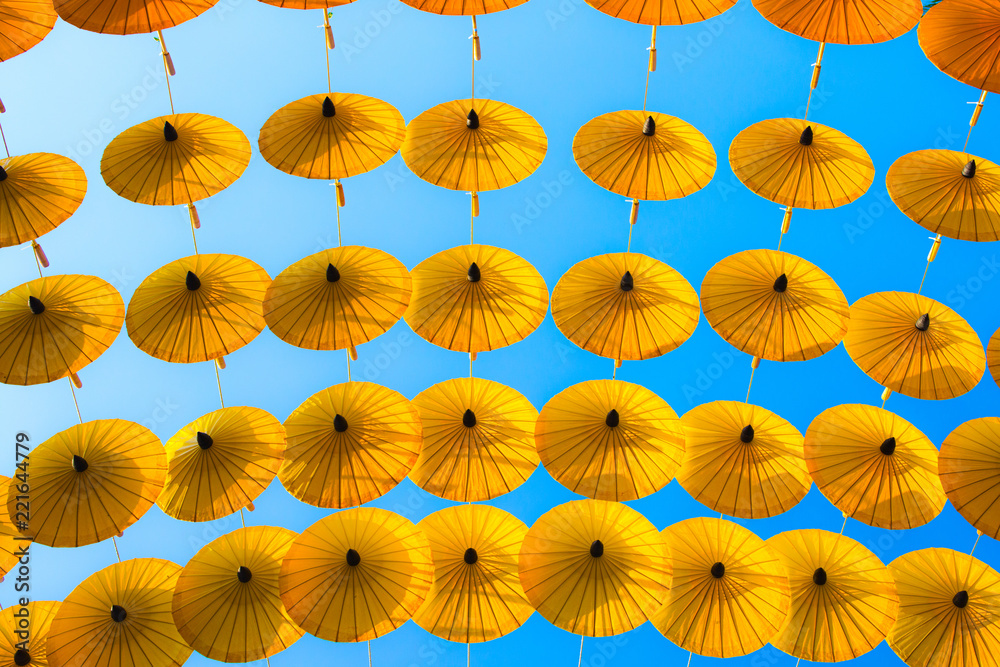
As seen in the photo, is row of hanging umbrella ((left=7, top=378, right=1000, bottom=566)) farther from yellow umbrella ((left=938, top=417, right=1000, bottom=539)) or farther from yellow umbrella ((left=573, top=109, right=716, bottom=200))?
yellow umbrella ((left=573, top=109, right=716, bottom=200))

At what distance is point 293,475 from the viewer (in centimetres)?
569

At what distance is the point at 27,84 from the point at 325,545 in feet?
21.0

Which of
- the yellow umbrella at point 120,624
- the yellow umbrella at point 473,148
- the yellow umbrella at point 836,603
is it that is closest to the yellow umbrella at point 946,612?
the yellow umbrella at point 836,603

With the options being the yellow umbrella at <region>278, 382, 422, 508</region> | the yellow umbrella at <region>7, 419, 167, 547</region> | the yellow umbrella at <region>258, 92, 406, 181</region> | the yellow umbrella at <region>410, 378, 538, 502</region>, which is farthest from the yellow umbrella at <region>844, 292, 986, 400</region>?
the yellow umbrella at <region>7, 419, 167, 547</region>

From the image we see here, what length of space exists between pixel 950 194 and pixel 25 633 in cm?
615

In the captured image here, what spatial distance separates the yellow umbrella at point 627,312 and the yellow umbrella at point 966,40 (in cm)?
184

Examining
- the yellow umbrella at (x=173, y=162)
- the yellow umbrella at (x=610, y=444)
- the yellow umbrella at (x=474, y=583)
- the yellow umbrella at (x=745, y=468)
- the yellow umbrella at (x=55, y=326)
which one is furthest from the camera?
the yellow umbrella at (x=474, y=583)

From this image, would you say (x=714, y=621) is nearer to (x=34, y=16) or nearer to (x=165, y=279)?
(x=165, y=279)

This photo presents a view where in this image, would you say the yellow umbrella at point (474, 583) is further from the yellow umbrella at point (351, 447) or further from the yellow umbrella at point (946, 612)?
the yellow umbrella at point (946, 612)

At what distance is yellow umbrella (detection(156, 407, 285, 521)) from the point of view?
5605 mm

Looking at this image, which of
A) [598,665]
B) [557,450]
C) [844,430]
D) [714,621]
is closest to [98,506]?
[557,450]

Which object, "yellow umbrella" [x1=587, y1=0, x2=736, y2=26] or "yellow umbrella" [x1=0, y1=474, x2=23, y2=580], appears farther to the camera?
"yellow umbrella" [x1=0, y1=474, x2=23, y2=580]

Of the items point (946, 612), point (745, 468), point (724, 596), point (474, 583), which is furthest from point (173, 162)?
point (946, 612)

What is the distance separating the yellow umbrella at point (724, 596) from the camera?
18.2 feet
